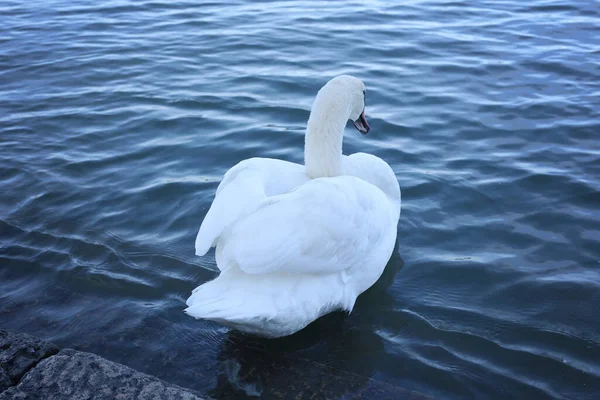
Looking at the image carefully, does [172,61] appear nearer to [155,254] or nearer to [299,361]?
[155,254]

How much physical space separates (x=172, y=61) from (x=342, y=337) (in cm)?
715

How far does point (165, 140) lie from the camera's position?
841 centimetres

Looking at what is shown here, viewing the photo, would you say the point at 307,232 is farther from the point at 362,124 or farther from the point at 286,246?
the point at 362,124

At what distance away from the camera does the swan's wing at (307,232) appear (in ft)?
14.6

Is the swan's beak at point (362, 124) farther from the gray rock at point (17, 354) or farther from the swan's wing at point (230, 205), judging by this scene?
the gray rock at point (17, 354)

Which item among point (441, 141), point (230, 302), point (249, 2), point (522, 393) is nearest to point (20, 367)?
point (230, 302)

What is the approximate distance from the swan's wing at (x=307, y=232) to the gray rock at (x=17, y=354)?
4.08 feet

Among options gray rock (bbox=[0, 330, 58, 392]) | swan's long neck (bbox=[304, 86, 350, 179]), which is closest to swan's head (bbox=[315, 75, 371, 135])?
swan's long neck (bbox=[304, 86, 350, 179])

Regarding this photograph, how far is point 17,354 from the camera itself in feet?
13.1

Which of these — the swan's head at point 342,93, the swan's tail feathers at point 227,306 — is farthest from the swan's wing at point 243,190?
the swan's head at point 342,93

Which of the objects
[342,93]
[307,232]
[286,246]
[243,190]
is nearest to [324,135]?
[342,93]

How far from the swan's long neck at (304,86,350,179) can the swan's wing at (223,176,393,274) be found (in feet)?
2.03

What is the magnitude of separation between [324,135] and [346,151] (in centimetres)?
248

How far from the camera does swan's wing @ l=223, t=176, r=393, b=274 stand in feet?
14.6
